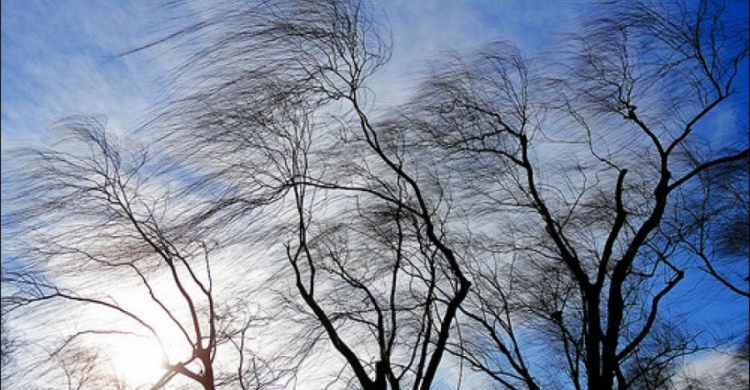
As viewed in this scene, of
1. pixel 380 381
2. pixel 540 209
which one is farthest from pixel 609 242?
pixel 380 381

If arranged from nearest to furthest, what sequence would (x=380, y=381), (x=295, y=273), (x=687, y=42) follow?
(x=380, y=381) < (x=687, y=42) < (x=295, y=273)

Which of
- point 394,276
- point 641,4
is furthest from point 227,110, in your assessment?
point 641,4

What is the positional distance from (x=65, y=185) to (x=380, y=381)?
417 centimetres

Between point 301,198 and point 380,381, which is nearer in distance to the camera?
point 380,381

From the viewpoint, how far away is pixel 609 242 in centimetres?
612

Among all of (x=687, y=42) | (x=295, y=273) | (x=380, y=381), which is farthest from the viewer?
(x=295, y=273)

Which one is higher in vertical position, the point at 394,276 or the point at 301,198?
the point at 301,198

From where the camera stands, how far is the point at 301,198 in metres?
6.70

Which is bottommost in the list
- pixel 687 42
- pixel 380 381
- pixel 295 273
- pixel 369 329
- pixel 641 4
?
pixel 380 381

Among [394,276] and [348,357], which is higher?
[394,276]

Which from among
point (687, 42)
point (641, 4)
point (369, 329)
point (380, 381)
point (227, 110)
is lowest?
point (380, 381)

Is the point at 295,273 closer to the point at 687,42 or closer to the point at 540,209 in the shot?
the point at 540,209

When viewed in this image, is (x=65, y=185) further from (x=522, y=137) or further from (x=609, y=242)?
(x=609, y=242)

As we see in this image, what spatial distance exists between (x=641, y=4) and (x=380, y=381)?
484 centimetres
